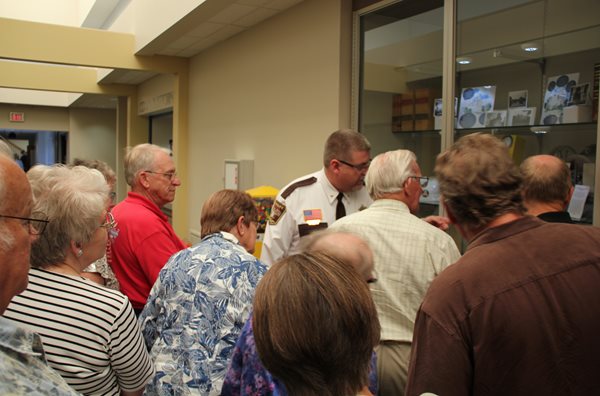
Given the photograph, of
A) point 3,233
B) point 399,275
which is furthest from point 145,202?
point 3,233

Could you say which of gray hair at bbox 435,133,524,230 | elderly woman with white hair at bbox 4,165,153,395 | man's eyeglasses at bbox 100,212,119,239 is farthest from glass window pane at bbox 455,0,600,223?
elderly woman with white hair at bbox 4,165,153,395

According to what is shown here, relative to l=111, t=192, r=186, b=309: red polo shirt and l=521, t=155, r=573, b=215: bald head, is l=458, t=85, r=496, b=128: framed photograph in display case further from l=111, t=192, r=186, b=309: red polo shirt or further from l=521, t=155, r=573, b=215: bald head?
l=111, t=192, r=186, b=309: red polo shirt

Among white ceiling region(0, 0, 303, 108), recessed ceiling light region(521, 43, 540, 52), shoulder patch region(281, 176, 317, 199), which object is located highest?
white ceiling region(0, 0, 303, 108)

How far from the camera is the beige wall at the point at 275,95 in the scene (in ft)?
13.8

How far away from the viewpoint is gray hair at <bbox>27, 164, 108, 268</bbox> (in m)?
1.66

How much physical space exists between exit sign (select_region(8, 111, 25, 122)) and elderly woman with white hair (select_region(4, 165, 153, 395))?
1218 centimetres

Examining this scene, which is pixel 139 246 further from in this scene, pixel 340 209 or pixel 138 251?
pixel 340 209

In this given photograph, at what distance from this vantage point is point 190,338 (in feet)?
6.00

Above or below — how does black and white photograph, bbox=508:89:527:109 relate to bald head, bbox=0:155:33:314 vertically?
above

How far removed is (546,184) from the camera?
2059mm

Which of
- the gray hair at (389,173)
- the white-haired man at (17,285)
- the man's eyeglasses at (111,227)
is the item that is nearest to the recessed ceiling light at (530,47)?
the gray hair at (389,173)

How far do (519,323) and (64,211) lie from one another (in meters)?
1.46

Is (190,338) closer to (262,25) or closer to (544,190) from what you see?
(544,190)

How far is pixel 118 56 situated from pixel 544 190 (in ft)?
19.9
